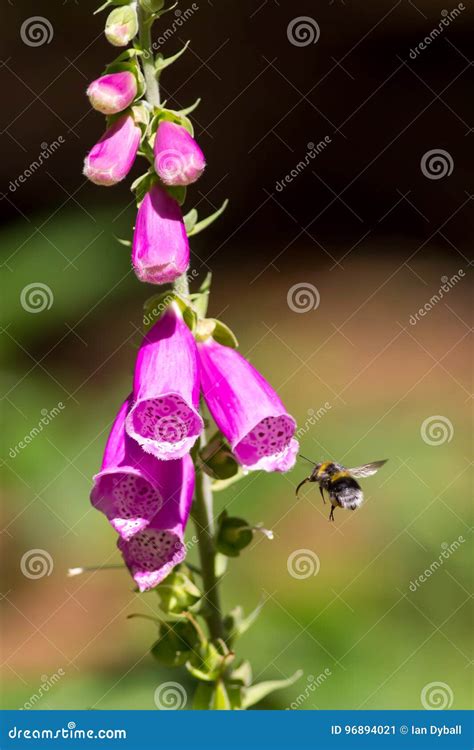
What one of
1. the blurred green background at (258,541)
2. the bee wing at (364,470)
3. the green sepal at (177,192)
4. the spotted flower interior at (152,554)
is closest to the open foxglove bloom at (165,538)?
the spotted flower interior at (152,554)

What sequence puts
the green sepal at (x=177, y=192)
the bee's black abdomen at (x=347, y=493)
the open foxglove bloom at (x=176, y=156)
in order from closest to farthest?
1. the open foxglove bloom at (x=176, y=156)
2. the green sepal at (x=177, y=192)
3. the bee's black abdomen at (x=347, y=493)

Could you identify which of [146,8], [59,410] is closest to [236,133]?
[59,410]

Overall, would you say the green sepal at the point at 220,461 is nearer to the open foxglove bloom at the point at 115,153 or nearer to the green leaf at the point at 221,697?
the green leaf at the point at 221,697

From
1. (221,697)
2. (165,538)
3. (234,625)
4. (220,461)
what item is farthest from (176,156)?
(221,697)

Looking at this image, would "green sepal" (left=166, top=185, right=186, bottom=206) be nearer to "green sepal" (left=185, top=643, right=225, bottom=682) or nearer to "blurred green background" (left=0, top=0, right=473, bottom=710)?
"blurred green background" (left=0, top=0, right=473, bottom=710)

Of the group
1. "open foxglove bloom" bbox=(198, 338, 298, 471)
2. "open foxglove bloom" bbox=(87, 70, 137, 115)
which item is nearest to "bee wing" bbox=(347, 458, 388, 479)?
"open foxglove bloom" bbox=(198, 338, 298, 471)
